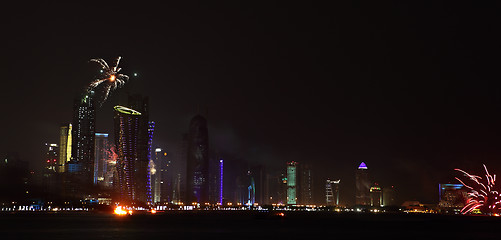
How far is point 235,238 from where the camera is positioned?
100562 mm

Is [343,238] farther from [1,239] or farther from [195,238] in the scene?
[1,239]

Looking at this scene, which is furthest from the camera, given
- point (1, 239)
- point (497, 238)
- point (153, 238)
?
point (497, 238)

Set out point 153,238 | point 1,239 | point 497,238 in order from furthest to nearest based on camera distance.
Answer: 1. point 497,238
2. point 153,238
3. point 1,239

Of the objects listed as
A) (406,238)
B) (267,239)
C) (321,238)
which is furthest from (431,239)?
(267,239)

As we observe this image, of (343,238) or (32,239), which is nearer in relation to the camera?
(32,239)

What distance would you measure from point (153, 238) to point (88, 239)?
9889 mm

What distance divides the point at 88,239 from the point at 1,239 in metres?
12.2

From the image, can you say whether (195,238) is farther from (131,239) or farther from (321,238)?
(321,238)

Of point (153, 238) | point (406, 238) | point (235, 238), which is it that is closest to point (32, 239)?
point (153, 238)

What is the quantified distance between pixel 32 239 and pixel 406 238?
59286 mm

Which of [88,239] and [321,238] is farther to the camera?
[321,238]

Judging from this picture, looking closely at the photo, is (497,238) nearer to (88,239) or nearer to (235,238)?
(235,238)

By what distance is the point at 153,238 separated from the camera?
95375 millimetres

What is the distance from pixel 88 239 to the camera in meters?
91.9
